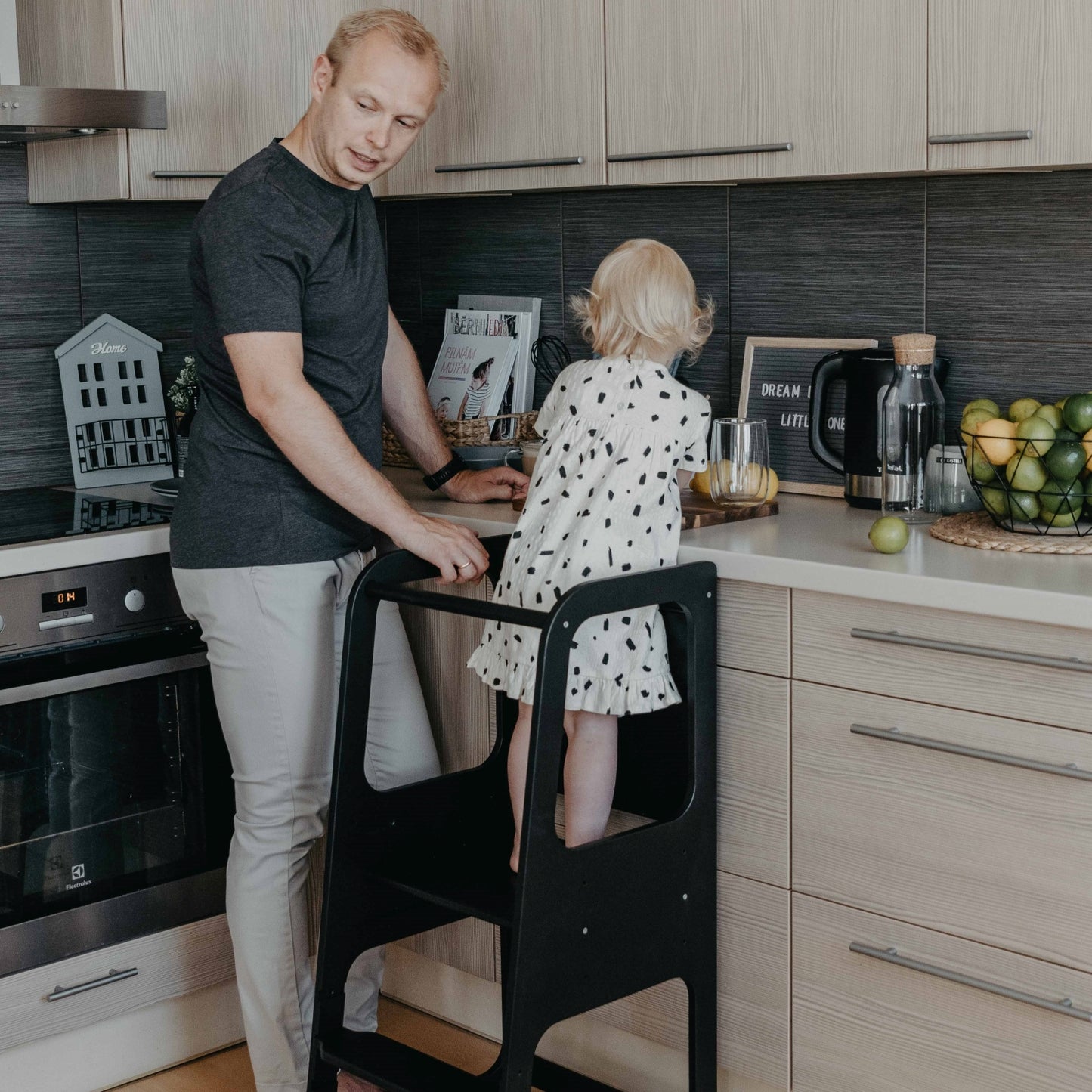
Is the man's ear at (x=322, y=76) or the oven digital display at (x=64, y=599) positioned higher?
the man's ear at (x=322, y=76)

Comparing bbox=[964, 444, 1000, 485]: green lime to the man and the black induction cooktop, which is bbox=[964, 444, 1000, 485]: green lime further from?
the black induction cooktop

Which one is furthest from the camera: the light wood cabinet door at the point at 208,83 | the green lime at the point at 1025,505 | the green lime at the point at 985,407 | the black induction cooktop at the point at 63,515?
the light wood cabinet door at the point at 208,83

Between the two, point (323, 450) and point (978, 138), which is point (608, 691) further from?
point (978, 138)

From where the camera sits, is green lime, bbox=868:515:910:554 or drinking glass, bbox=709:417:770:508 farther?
drinking glass, bbox=709:417:770:508

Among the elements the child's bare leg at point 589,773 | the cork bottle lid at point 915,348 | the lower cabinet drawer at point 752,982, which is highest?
the cork bottle lid at point 915,348

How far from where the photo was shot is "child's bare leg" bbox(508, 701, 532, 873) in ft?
6.87

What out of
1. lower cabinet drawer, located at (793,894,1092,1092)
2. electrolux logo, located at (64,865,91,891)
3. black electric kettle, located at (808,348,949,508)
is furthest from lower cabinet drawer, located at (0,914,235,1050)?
black electric kettle, located at (808,348,949,508)

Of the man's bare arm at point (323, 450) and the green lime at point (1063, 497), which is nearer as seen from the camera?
Result: the green lime at point (1063, 497)

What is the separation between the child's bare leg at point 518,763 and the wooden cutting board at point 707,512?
1.15 ft

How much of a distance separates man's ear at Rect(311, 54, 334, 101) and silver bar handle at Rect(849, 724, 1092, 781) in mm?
1137

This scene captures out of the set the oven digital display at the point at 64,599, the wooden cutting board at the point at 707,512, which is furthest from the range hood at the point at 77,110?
the wooden cutting board at the point at 707,512

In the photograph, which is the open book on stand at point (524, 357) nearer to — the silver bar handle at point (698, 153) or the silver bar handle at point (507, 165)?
the silver bar handle at point (507, 165)

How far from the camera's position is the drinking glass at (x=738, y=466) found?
2.22 metres

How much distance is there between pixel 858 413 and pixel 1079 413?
17.9 inches
